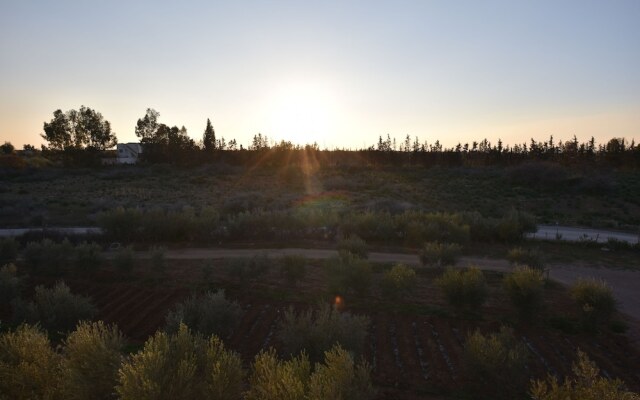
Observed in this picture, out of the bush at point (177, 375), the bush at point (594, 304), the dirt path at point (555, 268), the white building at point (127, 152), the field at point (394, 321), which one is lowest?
the dirt path at point (555, 268)

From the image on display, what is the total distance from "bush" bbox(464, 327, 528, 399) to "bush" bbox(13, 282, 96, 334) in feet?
29.5

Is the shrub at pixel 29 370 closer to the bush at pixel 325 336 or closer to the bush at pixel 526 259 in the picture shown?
the bush at pixel 325 336

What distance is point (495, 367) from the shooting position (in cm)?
797

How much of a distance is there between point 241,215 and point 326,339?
1655 centimetres

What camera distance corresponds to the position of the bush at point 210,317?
33.0ft

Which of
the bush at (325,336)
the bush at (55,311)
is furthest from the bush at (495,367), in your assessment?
the bush at (55,311)

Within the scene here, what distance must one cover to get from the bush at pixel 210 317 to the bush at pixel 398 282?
440 centimetres

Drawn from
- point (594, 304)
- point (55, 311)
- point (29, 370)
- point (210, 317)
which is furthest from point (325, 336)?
point (594, 304)

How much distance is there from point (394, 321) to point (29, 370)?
8.03m

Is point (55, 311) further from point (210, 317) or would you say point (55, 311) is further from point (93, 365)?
point (93, 365)

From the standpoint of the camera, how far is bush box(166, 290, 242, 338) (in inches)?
396

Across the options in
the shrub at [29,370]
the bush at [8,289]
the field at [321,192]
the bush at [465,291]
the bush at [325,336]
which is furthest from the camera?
the field at [321,192]

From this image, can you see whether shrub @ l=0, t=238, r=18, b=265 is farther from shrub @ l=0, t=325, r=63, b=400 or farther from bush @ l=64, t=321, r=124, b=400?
bush @ l=64, t=321, r=124, b=400

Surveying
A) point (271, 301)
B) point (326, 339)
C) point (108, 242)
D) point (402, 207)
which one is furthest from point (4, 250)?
point (402, 207)
